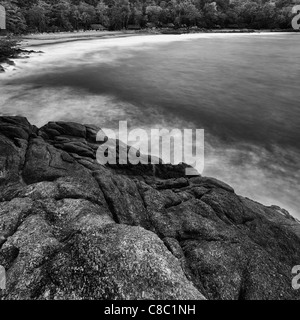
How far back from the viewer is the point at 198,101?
81.1 feet

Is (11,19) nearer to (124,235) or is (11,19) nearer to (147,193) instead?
(147,193)

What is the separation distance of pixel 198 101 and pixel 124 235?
70.3 feet

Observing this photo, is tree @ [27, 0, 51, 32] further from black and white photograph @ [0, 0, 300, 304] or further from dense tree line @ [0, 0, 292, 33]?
black and white photograph @ [0, 0, 300, 304]

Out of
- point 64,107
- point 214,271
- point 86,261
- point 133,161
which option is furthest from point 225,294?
point 64,107

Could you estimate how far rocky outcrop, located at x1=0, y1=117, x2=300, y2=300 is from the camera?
15.6 ft

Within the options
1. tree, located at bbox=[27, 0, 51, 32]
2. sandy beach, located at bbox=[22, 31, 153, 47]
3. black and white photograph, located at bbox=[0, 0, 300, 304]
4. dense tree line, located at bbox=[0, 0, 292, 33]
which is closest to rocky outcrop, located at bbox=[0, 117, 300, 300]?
black and white photograph, located at bbox=[0, 0, 300, 304]

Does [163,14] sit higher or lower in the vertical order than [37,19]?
higher

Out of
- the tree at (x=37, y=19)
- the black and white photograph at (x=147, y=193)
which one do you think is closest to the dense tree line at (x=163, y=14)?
the tree at (x=37, y=19)

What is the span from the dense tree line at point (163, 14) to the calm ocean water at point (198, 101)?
152 ft

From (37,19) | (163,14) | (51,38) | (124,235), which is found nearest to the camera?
(124,235)

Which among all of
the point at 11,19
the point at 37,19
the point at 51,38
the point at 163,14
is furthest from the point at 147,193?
the point at 163,14

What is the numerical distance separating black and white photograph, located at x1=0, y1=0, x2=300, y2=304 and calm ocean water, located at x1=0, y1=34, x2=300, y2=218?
13cm

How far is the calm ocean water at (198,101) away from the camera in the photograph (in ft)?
45.9

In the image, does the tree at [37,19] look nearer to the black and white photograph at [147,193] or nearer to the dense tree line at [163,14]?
the dense tree line at [163,14]
